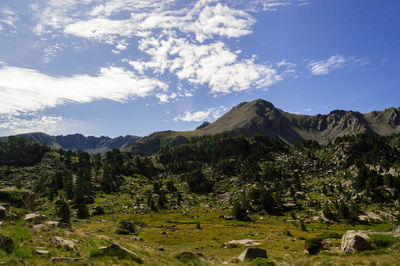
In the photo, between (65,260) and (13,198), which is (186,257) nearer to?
(65,260)

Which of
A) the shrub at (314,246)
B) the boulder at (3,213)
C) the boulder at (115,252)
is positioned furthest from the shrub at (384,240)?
the boulder at (3,213)

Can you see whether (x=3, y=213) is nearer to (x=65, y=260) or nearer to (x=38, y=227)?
(x=38, y=227)

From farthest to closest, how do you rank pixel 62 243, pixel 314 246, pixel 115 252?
pixel 314 246, pixel 115 252, pixel 62 243

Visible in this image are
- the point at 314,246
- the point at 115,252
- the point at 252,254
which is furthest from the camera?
the point at 314,246

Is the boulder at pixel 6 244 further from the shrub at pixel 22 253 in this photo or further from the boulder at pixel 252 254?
the boulder at pixel 252 254

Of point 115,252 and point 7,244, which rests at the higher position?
point 7,244

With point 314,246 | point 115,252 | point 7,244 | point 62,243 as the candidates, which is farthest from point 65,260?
point 314,246

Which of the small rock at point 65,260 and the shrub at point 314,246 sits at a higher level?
the small rock at point 65,260

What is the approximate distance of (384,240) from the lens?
2903 centimetres

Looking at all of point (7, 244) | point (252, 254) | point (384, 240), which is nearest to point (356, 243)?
point (384, 240)

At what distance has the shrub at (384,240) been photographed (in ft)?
93.1

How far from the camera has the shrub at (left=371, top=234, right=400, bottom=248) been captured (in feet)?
93.1

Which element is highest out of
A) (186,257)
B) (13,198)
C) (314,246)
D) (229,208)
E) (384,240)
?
(13,198)

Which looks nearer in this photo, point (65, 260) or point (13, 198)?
point (65, 260)
